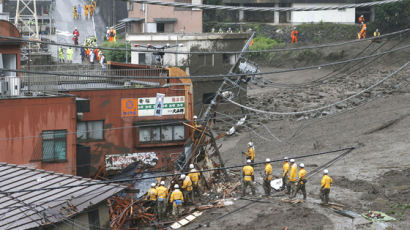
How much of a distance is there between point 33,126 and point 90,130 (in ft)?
12.1

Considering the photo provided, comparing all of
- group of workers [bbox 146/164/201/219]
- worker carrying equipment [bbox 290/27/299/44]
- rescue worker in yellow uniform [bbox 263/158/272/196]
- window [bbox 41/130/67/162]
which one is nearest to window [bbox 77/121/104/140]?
window [bbox 41/130/67/162]

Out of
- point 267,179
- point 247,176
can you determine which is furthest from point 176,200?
point 267,179

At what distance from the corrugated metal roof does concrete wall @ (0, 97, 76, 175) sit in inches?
226

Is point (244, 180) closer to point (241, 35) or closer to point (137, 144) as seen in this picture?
point (137, 144)

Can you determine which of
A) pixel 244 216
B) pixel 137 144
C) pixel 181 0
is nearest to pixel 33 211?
pixel 244 216

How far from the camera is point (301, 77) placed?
58875mm

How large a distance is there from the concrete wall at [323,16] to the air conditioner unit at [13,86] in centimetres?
4414

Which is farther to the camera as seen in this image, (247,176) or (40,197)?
(247,176)

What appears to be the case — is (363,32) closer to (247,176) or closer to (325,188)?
(247,176)

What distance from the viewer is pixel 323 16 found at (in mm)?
67625

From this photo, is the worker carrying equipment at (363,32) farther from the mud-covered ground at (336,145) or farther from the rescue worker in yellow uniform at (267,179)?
the rescue worker in yellow uniform at (267,179)

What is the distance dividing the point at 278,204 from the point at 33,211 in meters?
10.8

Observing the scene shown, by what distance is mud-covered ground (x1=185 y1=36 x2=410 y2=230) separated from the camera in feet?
76.9

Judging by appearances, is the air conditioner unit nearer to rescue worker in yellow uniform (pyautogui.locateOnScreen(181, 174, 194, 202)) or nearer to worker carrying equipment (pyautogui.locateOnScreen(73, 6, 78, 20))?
rescue worker in yellow uniform (pyautogui.locateOnScreen(181, 174, 194, 202))
